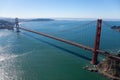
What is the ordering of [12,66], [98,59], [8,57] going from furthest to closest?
[8,57], [98,59], [12,66]

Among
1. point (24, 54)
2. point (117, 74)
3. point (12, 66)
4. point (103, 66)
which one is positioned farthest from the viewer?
point (24, 54)

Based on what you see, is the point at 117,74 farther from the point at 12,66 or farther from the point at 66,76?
the point at 12,66

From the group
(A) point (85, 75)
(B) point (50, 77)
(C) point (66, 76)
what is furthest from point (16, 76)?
(A) point (85, 75)

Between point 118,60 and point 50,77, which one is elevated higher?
point 118,60

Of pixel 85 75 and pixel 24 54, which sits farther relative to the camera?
pixel 24 54

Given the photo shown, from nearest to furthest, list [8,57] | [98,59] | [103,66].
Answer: [103,66] → [98,59] → [8,57]

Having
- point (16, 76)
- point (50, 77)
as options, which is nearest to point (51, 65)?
point (50, 77)

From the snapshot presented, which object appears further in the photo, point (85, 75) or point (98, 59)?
point (98, 59)

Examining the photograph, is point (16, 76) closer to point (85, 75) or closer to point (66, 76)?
point (66, 76)

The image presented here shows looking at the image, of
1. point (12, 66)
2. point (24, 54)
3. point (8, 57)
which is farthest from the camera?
point (24, 54)
